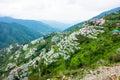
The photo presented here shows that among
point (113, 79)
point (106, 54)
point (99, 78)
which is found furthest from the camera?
point (106, 54)

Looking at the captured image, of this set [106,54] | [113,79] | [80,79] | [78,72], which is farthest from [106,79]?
[106,54]

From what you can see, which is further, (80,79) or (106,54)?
(106,54)

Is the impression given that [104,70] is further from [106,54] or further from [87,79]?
[106,54]

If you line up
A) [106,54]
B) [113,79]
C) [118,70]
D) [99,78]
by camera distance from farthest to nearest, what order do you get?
[106,54], [118,70], [99,78], [113,79]

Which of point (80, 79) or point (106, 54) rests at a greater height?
point (80, 79)

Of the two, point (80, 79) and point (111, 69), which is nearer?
point (80, 79)

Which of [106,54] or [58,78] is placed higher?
[58,78]

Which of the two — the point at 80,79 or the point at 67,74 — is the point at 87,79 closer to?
the point at 80,79

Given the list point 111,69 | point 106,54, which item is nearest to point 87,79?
point 111,69

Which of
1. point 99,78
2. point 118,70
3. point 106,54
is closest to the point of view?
point 99,78
